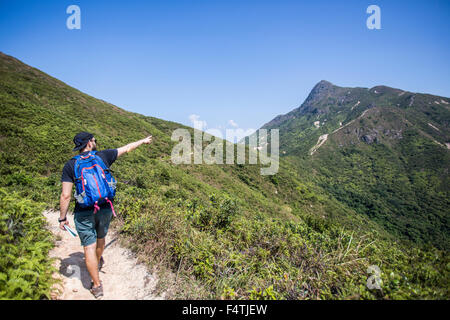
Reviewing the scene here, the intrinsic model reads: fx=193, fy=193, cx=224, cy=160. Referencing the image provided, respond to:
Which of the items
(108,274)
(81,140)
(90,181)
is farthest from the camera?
(108,274)

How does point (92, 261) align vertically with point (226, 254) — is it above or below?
above

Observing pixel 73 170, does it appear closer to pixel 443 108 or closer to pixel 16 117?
pixel 16 117

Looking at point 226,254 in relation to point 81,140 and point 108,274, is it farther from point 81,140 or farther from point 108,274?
point 81,140

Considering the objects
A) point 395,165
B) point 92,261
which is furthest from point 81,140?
point 395,165

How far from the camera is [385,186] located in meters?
86.9

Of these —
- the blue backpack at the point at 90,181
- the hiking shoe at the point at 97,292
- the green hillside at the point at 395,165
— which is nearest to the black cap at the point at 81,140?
the blue backpack at the point at 90,181

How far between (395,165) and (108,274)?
126150mm

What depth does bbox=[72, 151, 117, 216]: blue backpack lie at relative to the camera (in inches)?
100

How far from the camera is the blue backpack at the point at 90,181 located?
2549mm

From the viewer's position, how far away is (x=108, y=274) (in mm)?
3176

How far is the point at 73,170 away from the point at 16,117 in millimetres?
16186
